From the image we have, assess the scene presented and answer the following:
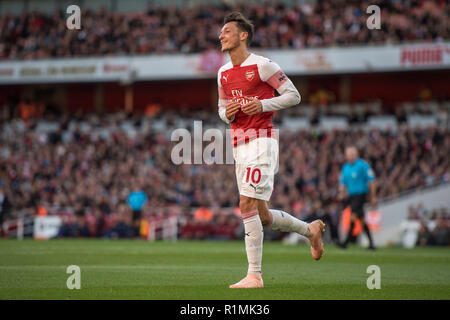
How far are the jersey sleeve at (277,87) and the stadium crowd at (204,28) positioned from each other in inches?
995

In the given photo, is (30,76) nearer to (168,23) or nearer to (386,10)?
(168,23)

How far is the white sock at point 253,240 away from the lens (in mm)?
8391

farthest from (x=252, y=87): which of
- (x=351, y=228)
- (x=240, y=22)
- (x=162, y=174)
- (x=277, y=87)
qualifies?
(x=162, y=174)

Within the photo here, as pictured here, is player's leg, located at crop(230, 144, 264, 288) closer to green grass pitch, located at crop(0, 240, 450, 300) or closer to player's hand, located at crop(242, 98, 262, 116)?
green grass pitch, located at crop(0, 240, 450, 300)

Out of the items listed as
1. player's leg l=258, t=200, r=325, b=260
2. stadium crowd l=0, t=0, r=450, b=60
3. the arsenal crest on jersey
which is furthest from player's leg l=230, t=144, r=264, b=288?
stadium crowd l=0, t=0, r=450, b=60

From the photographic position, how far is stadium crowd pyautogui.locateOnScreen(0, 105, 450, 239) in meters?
28.5

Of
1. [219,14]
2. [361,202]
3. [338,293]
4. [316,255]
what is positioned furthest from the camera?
[219,14]

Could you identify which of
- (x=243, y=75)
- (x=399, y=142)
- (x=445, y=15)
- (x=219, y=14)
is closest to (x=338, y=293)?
(x=243, y=75)

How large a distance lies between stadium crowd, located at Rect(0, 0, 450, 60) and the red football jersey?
25.3m

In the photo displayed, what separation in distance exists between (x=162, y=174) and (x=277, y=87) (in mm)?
24185

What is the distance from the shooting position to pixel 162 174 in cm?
3269

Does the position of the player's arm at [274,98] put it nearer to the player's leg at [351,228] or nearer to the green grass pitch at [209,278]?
the green grass pitch at [209,278]

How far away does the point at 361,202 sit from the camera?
58.8 feet
